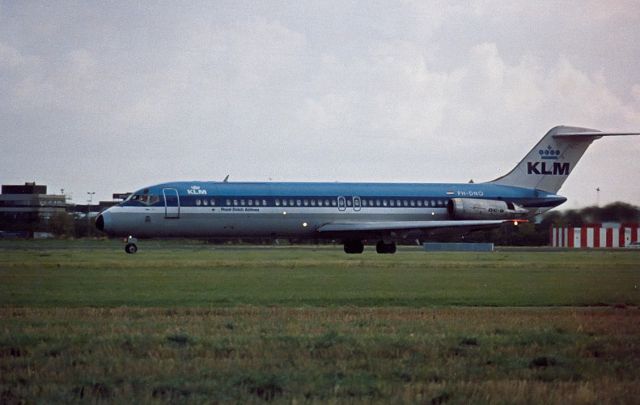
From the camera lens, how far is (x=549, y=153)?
200 feet

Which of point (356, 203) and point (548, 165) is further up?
point (548, 165)

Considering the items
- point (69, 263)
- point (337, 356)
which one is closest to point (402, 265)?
point (69, 263)

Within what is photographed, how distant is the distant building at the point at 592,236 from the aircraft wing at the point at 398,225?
57.7 ft

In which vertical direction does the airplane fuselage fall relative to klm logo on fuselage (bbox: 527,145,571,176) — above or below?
below

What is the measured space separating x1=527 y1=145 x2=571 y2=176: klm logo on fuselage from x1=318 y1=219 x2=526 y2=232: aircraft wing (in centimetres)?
763

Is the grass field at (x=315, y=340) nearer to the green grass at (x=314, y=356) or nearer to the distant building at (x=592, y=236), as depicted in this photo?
the green grass at (x=314, y=356)

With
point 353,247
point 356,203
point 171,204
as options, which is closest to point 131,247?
point 171,204

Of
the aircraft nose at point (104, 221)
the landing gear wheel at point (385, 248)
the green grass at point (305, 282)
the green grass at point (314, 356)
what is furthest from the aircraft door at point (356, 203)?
the green grass at point (314, 356)

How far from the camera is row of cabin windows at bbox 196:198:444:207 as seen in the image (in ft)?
169

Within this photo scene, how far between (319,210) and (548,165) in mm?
15459

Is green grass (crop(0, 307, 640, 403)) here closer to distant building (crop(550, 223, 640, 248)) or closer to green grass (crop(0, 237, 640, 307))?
green grass (crop(0, 237, 640, 307))

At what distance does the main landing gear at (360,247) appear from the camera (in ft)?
175

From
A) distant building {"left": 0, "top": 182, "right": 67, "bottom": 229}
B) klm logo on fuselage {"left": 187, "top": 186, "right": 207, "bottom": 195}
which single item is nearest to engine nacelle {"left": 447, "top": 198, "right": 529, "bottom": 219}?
klm logo on fuselage {"left": 187, "top": 186, "right": 207, "bottom": 195}

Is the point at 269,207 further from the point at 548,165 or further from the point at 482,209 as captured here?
the point at 548,165
